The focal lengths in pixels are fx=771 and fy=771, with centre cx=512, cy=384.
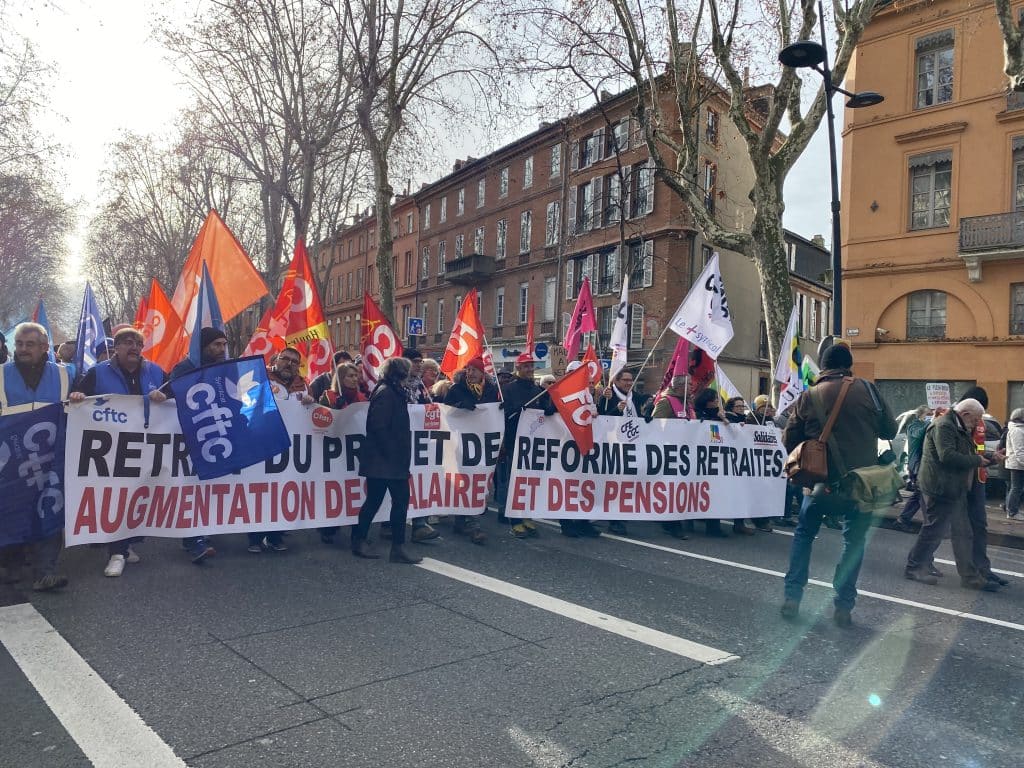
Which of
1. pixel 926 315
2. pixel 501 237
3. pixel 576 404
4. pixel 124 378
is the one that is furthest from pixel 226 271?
pixel 501 237

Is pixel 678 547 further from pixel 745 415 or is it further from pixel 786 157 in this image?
pixel 786 157

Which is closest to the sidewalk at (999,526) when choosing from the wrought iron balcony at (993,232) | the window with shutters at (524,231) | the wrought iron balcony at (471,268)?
the wrought iron balcony at (993,232)

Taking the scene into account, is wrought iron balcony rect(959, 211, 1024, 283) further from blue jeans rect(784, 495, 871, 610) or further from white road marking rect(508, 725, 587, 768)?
white road marking rect(508, 725, 587, 768)

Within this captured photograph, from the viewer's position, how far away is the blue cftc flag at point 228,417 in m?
6.21

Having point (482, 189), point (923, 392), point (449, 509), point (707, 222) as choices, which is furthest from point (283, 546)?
point (482, 189)

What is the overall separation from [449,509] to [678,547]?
2380 millimetres

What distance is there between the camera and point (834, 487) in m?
5.20

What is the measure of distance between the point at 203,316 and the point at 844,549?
550 centimetres

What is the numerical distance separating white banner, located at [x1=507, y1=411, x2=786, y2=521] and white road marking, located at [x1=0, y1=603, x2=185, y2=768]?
14.7 feet

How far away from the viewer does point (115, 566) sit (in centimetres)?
587

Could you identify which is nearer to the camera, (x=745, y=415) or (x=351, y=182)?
(x=745, y=415)

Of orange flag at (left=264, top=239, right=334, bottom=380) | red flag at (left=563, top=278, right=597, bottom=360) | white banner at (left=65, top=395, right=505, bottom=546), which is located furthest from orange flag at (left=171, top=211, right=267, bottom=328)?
red flag at (left=563, top=278, right=597, bottom=360)

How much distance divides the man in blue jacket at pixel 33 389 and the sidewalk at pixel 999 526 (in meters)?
7.97

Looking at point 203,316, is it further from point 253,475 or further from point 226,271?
point 253,475
